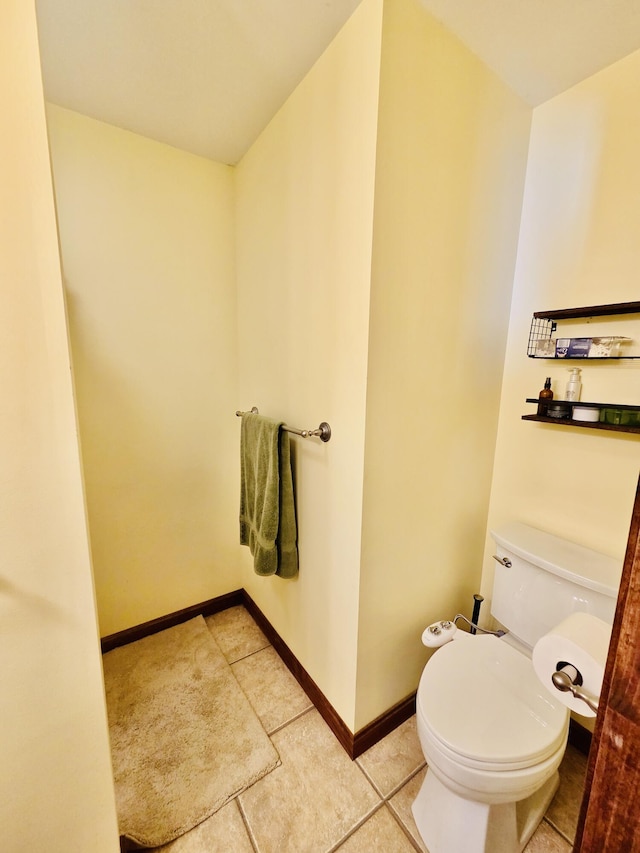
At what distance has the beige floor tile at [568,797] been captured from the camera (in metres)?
1.07

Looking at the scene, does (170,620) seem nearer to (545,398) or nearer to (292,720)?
(292,720)

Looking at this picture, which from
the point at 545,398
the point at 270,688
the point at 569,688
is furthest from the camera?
the point at 270,688

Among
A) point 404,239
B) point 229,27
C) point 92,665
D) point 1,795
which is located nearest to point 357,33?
point 229,27

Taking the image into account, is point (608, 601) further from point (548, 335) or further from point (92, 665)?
point (92, 665)

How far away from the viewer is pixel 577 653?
2.03ft

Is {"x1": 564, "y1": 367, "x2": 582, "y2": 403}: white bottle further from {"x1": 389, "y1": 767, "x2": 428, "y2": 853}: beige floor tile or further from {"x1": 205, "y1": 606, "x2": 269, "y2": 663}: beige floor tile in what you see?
{"x1": 205, "y1": 606, "x2": 269, "y2": 663}: beige floor tile

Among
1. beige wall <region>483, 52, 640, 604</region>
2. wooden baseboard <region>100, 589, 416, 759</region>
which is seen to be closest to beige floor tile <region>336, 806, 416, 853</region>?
wooden baseboard <region>100, 589, 416, 759</region>

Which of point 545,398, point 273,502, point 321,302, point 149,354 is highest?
point 321,302

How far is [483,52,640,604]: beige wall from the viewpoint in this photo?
1059 mm

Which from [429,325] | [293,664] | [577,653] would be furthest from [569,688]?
[293,664]

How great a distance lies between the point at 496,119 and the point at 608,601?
1582 millimetres

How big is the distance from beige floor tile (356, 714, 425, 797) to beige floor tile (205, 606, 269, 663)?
2.26 ft

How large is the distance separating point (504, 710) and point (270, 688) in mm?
978

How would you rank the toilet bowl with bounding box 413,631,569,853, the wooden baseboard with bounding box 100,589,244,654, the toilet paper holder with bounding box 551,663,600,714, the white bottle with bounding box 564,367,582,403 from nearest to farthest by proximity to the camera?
the toilet paper holder with bounding box 551,663,600,714 < the toilet bowl with bounding box 413,631,569,853 < the white bottle with bounding box 564,367,582,403 < the wooden baseboard with bounding box 100,589,244,654
